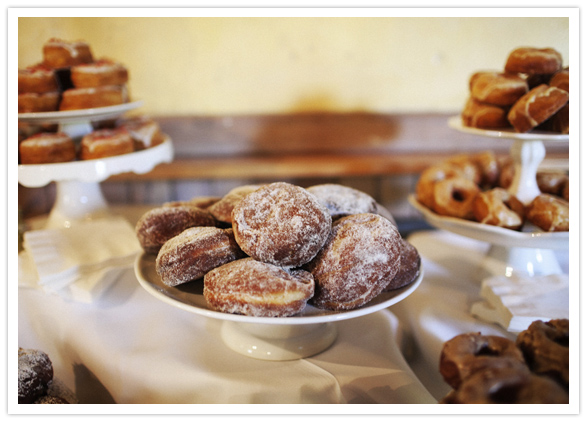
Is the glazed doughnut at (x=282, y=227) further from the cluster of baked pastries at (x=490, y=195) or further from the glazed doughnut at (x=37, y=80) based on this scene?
the glazed doughnut at (x=37, y=80)

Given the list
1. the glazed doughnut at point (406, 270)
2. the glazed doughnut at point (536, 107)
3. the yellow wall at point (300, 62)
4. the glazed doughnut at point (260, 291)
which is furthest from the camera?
the yellow wall at point (300, 62)

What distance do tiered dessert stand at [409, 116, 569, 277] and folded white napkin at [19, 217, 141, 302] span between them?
829mm

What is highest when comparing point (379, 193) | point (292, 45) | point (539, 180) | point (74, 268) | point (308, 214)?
point (292, 45)

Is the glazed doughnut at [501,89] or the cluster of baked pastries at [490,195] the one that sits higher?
the glazed doughnut at [501,89]

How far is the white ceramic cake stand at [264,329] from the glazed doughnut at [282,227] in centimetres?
10

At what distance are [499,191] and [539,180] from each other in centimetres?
20

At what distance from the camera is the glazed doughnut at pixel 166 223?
0.90 m

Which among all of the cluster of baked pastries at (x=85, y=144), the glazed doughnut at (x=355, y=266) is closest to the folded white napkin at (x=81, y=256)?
the cluster of baked pastries at (x=85, y=144)

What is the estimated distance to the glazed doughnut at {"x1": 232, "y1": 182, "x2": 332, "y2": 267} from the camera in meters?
0.71

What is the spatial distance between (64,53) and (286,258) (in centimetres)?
96

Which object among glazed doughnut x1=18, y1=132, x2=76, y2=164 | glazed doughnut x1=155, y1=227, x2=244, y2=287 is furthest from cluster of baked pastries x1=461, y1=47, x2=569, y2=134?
glazed doughnut x1=18, y1=132, x2=76, y2=164

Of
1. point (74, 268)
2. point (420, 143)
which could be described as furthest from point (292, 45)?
point (74, 268)

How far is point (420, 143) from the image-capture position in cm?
201
